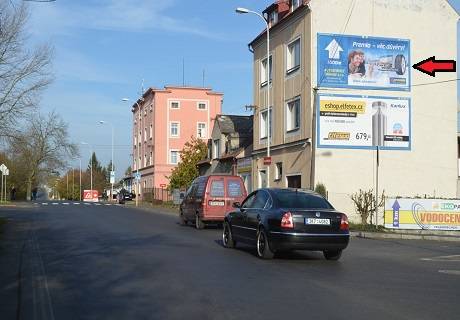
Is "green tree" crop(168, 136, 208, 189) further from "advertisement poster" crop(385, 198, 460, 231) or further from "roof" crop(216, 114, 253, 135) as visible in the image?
"advertisement poster" crop(385, 198, 460, 231)

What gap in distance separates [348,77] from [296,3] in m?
5.63

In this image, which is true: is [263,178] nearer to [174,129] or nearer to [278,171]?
[278,171]

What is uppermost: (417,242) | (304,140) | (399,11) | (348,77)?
(399,11)

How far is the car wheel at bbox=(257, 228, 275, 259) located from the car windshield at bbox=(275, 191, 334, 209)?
74cm

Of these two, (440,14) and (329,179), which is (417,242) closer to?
(329,179)

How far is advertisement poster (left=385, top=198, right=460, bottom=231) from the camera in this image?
2262 cm

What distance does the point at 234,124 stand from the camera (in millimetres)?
48312

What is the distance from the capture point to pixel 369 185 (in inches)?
1159

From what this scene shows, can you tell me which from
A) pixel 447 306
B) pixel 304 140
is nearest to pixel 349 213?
pixel 304 140

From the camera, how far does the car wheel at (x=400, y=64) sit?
30.1 metres

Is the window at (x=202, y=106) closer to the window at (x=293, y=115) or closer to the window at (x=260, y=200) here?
the window at (x=293, y=115)

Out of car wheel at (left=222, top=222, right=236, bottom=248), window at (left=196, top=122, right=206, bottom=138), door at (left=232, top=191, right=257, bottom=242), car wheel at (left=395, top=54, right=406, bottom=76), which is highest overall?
window at (left=196, top=122, right=206, bottom=138)

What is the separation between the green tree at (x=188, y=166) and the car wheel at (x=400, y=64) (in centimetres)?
2554

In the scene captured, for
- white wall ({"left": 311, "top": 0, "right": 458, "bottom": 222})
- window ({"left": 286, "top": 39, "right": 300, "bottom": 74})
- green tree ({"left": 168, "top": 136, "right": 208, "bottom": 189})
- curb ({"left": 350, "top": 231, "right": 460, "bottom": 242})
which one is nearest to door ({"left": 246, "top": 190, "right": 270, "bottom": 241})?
curb ({"left": 350, "top": 231, "right": 460, "bottom": 242})
